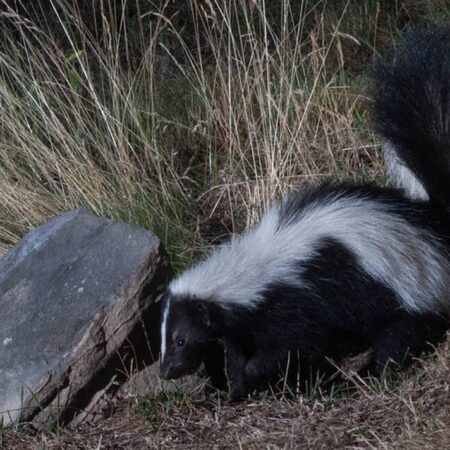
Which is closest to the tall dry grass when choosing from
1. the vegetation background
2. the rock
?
the vegetation background

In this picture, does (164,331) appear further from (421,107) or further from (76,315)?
(421,107)

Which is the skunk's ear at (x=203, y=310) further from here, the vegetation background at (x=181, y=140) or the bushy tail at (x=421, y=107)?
the bushy tail at (x=421, y=107)

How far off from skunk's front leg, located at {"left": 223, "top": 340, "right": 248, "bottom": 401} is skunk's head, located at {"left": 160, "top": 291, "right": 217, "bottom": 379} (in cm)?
18

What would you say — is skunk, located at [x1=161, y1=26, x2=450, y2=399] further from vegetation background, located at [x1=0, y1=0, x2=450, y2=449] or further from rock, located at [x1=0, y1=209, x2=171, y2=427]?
vegetation background, located at [x1=0, y1=0, x2=450, y2=449]

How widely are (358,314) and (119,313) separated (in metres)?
1.25

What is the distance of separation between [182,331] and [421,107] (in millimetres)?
1768

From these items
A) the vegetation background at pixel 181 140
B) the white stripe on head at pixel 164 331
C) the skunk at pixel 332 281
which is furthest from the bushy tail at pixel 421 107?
the white stripe on head at pixel 164 331

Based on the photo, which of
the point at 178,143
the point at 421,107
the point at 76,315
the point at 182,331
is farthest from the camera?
the point at 178,143

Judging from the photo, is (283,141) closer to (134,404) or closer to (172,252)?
(172,252)

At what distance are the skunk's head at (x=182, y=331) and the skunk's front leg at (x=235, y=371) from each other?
18 centimetres

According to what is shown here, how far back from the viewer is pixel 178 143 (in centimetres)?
844

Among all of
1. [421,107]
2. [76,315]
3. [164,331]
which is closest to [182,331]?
[164,331]

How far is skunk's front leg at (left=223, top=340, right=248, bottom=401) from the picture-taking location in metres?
5.97

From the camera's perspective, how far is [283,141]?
7.69 meters
